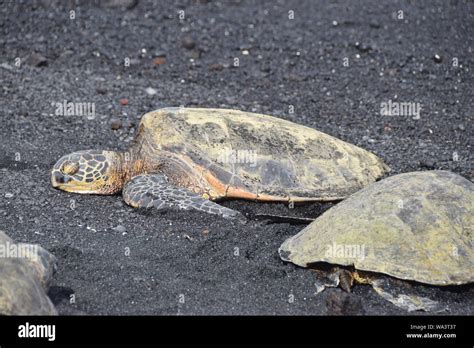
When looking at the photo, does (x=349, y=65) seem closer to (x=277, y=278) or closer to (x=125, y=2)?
(x=125, y=2)

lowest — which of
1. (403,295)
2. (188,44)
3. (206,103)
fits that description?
(403,295)

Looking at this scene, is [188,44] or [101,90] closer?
[101,90]

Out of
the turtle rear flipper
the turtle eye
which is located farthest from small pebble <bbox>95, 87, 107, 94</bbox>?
the turtle rear flipper

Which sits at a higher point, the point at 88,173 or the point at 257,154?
the point at 257,154

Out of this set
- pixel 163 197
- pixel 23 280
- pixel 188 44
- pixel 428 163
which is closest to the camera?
pixel 23 280

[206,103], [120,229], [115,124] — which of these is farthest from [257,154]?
[206,103]

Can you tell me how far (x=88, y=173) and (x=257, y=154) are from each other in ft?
4.44

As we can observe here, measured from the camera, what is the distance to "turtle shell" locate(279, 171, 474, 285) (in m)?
4.72

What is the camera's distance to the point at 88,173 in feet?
20.3

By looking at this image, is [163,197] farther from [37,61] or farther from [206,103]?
[37,61]

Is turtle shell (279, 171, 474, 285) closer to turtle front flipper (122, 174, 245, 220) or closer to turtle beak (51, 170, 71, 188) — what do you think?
turtle front flipper (122, 174, 245, 220)

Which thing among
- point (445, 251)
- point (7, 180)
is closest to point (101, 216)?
point (7, 180)

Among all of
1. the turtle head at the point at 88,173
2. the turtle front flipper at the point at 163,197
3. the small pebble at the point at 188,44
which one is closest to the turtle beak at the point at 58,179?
the turtle head at the point at 88,173
